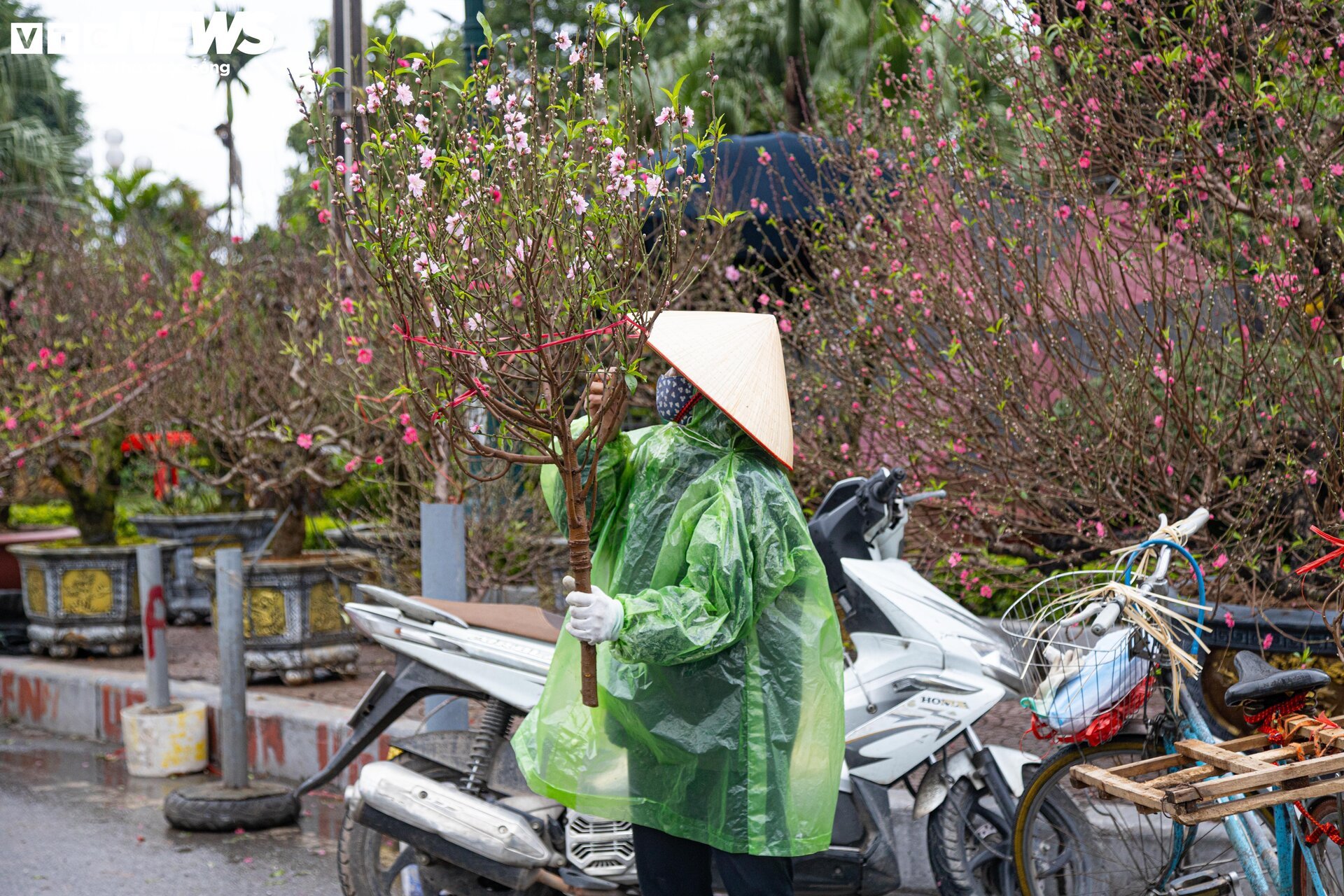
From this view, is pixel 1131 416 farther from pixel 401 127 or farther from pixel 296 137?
pixel 296 137

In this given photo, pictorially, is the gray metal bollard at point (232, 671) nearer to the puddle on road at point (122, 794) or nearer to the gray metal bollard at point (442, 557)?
the puddle on road at point (122, 794)

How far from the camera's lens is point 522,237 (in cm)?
260

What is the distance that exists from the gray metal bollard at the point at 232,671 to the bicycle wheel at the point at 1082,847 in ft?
11.1

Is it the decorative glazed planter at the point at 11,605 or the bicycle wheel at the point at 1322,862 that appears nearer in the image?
the bicycle wheel at the point at 1322,862

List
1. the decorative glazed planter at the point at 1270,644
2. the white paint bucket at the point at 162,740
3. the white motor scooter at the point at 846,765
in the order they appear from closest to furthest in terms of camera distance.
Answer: the white motor scooter at the point at 846,765 < the decorative glazed planter at the point at 1270,644 < the white paint bucket at the point at 162,740

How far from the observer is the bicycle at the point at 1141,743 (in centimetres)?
286

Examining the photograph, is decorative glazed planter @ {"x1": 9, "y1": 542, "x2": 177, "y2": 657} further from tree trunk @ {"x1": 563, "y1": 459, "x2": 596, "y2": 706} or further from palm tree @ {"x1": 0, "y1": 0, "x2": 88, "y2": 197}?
palm tree @ {"x1": 0, "y1": 0, "x2": 88, "y2": 197}

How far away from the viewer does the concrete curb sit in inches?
226

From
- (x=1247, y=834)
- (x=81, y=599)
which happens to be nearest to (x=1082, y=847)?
(x=1247, y=834)


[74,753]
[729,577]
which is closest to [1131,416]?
[729,577]

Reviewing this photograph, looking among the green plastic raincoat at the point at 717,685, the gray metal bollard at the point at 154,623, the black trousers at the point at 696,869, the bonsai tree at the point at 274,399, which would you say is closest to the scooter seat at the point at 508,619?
the green plastic raincoat at the point at 717,685

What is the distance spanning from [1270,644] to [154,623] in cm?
465

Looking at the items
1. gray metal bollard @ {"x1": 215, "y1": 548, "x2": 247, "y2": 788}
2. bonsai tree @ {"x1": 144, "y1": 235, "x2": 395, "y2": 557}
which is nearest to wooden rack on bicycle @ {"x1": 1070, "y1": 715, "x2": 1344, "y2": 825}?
gray metal bollard @ {"x1": 215, "y1": 548, "x2": 247, "y2": 788}

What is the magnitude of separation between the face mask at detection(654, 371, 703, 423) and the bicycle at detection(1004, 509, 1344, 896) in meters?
0.97
